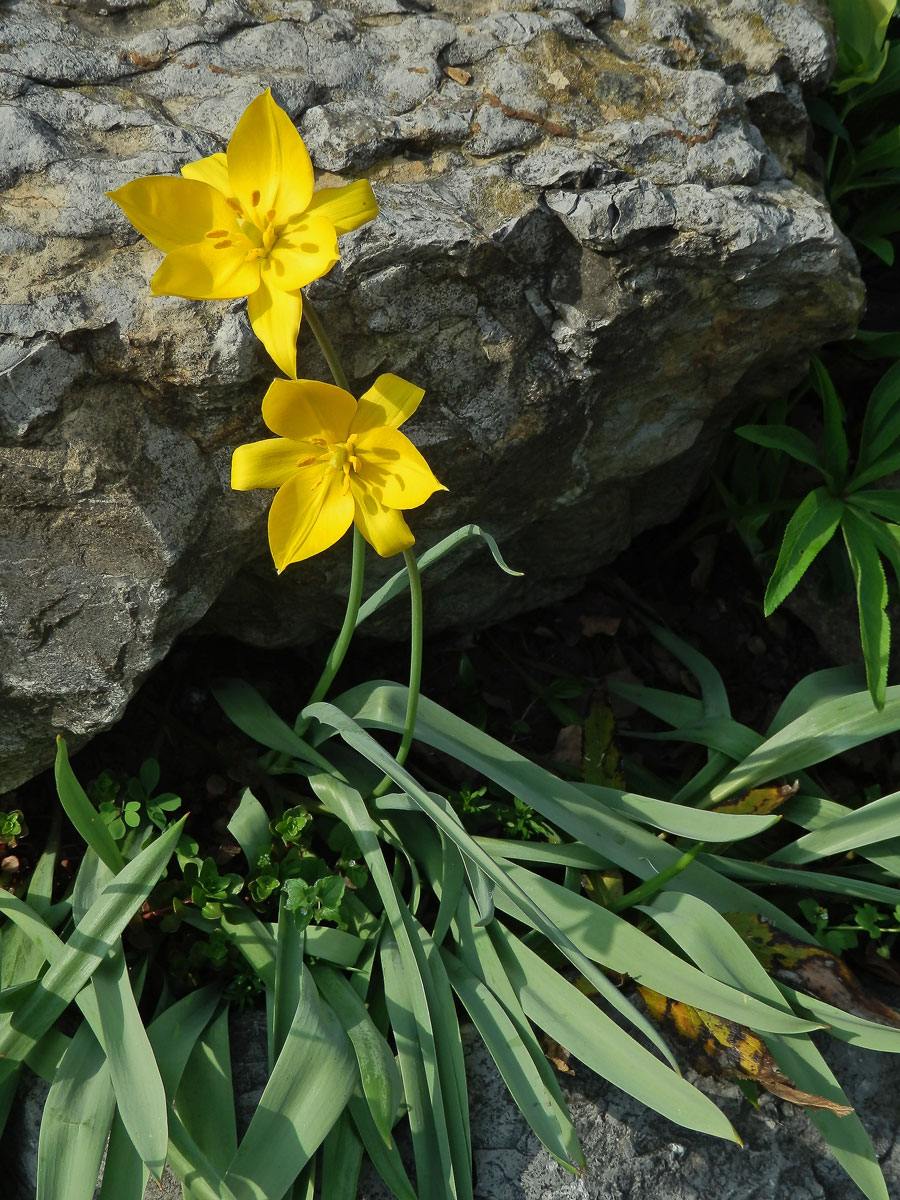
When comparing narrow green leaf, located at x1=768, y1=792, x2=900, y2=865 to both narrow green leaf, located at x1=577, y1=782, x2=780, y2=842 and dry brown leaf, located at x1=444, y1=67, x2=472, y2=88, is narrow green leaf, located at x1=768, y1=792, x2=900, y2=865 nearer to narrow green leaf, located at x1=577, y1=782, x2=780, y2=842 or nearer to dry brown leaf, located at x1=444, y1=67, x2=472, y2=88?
narrow green leaf, located at x1=577, y1=782, x2=780, y2=842

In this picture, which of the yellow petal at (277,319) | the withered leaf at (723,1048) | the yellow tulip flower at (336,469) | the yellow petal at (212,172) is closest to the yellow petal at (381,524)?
the yellow tulip flower at (336,469)

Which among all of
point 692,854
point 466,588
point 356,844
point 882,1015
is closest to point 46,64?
point 466,588

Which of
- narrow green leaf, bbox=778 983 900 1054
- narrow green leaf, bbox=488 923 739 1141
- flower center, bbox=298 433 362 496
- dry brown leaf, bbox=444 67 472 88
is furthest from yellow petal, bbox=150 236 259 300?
narrow green leaf, bbox=778 983 900 1054

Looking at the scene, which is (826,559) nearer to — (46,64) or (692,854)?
(692,854)

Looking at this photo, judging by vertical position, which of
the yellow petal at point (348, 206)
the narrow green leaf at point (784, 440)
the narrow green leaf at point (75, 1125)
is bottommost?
the narrow green leaf at point (75, 1125)

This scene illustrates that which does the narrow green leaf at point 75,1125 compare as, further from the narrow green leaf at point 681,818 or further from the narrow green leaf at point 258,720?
the narrow green leaf at point 681,818

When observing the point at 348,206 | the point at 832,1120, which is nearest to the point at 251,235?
the point at 348,206
